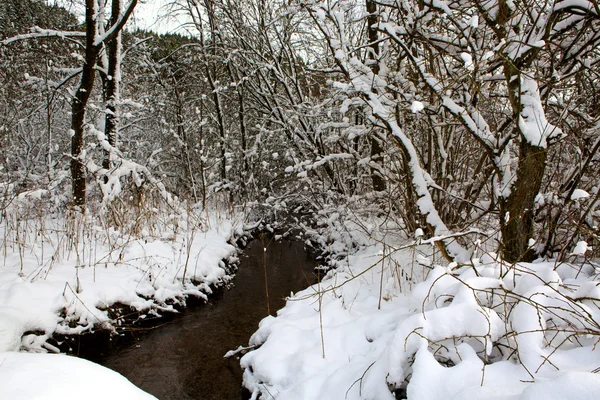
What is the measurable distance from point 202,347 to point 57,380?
2.82 m

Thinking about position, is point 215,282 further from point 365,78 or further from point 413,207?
point 365,78

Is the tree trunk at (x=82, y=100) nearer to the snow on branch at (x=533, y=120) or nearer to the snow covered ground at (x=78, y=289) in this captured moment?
the snow covered ground at (x=78, y=289)

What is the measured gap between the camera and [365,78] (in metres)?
3.98

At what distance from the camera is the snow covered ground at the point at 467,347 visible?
1.74 meters

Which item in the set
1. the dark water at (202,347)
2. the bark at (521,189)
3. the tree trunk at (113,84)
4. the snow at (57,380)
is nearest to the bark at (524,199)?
the bark at (521,189)

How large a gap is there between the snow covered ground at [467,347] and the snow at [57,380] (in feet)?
4.48

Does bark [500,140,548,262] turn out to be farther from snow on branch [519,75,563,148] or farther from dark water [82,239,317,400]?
dark water [82,239,317,400]

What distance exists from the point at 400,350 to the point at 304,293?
252cm

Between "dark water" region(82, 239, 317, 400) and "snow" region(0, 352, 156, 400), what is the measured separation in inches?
74.6

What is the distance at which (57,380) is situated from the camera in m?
1.47

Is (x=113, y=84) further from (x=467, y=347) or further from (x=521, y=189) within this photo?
(x=467, y=347)

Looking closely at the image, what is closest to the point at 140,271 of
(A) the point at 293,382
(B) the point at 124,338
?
(B) the point at 124,338

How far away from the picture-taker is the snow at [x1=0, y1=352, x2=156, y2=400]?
137cm

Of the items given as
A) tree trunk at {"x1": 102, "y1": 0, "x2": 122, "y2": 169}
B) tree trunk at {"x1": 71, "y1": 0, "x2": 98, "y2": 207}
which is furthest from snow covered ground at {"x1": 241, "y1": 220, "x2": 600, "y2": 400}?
tree trunk at {"x1": 102, "y1": 0, "x2": 122, "y2": 169}
